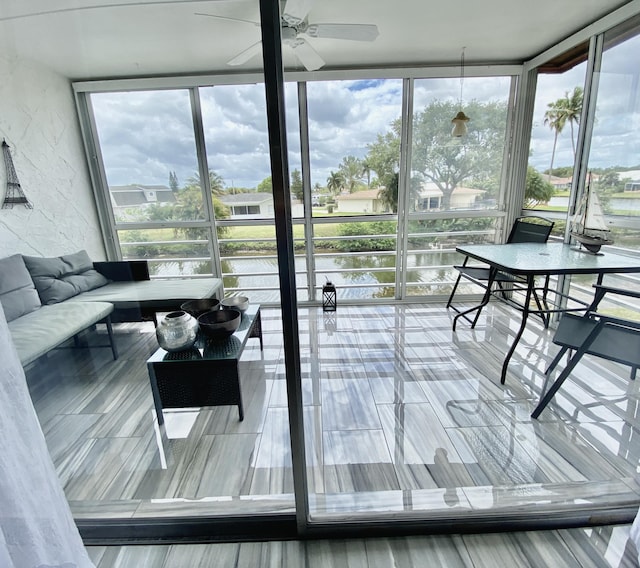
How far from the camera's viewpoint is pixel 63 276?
7.36ft

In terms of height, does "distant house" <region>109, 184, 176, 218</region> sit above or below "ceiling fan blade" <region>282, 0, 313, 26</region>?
below

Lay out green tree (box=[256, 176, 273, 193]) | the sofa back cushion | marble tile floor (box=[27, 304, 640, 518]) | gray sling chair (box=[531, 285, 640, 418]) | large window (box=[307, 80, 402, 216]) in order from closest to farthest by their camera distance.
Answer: green tree (box=[256, 176, 273, 193])
marble tile floor (box=[27, 304, 640, 518])
the sofa back cushion
gray sling chair (box=[531, 285, 640, 418])
large window (box=[307, 80, 402, 216])

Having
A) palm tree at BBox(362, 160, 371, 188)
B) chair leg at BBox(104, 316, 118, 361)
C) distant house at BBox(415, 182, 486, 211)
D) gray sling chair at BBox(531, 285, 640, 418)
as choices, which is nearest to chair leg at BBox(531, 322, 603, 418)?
gray sling chair at BBox(531, 285, 640, 418)

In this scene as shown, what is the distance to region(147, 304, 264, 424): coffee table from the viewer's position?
1734 mm

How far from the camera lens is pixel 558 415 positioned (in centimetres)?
183

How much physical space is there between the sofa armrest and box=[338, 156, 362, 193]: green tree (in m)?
2.21

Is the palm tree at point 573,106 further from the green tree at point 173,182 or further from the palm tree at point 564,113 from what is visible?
the green tree at point 173,182

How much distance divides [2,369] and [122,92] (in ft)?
8.44

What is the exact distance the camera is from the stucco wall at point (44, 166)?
1.89 meters

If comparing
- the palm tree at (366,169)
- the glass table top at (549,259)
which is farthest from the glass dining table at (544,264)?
the palm tree at (366,169)

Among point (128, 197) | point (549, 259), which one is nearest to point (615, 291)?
point (549, 259)

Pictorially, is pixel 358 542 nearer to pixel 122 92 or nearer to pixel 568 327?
pixel 568 327

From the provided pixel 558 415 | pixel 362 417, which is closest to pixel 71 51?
pixel 362 417

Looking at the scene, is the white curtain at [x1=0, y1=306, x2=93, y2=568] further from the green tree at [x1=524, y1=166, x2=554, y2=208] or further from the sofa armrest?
the green tree at [x1=524, y1=166, x2=554, y2=208]
